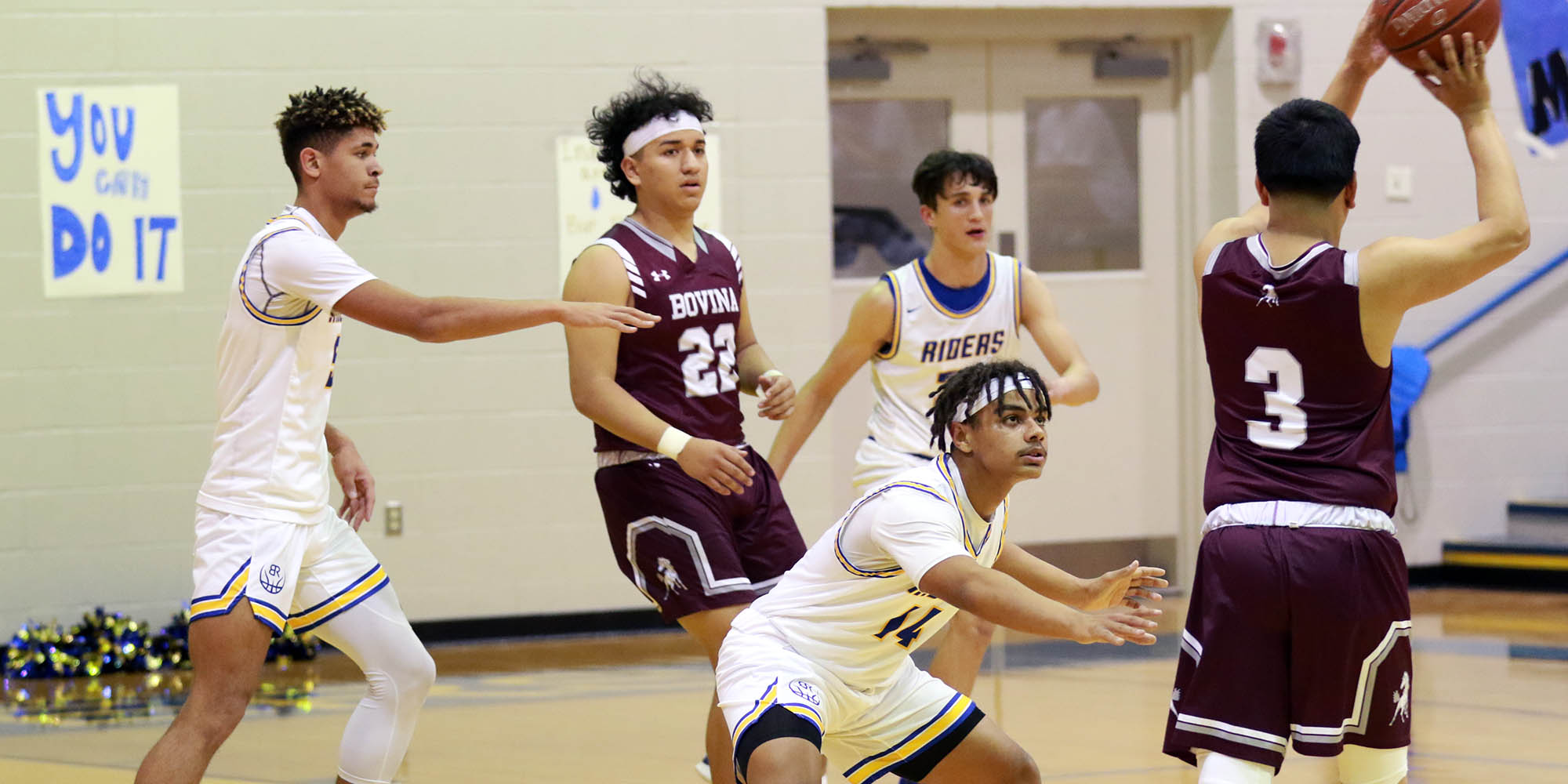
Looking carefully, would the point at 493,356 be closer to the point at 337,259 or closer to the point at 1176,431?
the point at 1176,431

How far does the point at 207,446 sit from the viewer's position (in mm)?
6402

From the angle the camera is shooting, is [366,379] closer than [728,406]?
No

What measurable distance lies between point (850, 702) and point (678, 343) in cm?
102

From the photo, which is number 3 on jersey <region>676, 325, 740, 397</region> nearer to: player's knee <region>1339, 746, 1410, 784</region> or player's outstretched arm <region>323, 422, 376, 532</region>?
player's outstretched arm <region>323, 422, 376, 532</region>

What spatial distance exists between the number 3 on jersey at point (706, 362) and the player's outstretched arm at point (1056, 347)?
82 cm

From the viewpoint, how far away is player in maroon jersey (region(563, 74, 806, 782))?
3479mm

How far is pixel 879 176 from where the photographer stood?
7.18 m

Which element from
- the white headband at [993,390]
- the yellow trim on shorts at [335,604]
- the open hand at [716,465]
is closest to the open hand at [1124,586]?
the white headband at [993,390]

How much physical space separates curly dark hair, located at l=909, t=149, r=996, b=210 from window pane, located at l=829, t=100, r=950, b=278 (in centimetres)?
276

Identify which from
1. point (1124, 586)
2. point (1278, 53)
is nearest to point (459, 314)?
point (1124, 586)

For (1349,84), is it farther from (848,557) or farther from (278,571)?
(278,571)

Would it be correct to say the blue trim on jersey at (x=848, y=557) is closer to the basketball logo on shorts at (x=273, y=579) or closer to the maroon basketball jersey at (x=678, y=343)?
the maroon basketball jersey at (x=678, y=343)

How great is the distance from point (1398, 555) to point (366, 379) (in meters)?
4.71

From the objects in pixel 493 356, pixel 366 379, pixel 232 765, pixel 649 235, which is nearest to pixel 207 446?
pixel 366 379
